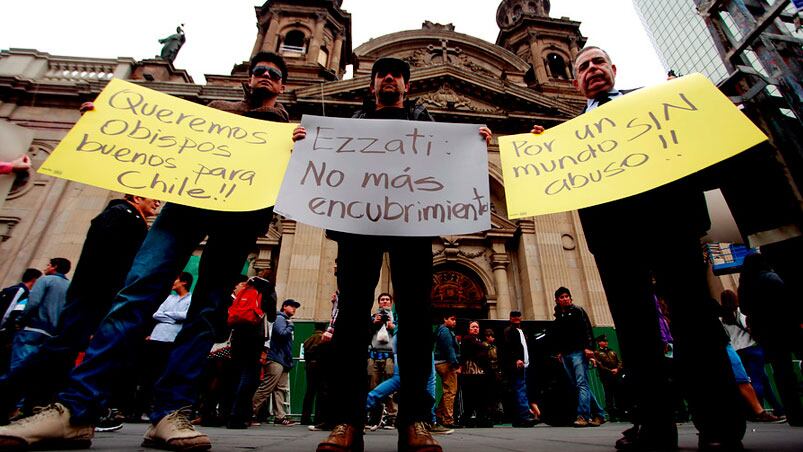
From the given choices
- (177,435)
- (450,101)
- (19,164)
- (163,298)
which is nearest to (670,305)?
(177,435)

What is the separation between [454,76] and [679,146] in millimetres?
15642

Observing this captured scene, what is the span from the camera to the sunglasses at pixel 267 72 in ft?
8.38

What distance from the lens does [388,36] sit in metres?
21.9

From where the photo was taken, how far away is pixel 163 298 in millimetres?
2133

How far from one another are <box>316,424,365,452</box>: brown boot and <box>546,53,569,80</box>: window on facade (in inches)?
949

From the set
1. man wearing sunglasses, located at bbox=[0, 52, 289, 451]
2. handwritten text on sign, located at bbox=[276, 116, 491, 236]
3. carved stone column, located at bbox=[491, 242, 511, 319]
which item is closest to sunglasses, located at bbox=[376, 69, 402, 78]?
handwritten text on sign, located at bbox=[276, 116, 491, 236]

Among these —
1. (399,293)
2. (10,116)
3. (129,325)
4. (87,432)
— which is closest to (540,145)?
(399,293)

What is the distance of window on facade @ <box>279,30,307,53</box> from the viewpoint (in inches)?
813

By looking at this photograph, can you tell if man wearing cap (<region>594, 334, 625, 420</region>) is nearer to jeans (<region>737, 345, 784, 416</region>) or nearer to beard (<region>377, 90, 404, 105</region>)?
jeans (<region>737, 345, 784, 416</region>)

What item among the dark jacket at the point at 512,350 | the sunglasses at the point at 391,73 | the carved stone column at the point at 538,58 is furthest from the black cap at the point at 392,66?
the carved stone column at the point at 538,58

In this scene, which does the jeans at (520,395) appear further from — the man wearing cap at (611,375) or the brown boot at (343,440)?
the brown boot at (343,440)

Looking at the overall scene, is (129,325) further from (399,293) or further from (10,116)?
(10,116)

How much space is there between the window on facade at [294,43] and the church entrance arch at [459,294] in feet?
47.2

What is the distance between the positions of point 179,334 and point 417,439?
1281 millimetres
